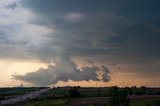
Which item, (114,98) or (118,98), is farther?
(114,98)

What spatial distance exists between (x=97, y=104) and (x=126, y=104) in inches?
884

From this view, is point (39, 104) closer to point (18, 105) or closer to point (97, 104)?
point (18, 105)

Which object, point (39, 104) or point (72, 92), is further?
point (72, 92)

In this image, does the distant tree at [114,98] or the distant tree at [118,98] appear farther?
the distant tree at [114,98]

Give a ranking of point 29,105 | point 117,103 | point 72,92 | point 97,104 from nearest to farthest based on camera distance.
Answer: point 117,103, point 97,104, point 29,105, point 72,92

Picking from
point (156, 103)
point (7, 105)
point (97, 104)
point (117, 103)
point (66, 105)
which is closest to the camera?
point (117, 103)

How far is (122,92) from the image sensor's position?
11206 cm

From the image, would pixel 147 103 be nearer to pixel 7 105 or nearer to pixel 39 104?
pixel 39 104

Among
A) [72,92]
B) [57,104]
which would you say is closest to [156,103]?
[57,104]

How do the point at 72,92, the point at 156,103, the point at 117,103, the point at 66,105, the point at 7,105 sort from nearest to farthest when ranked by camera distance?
the point at 117,103, the point at 156,103, the point at 66,105, the point at 7,105, the point at 72,92

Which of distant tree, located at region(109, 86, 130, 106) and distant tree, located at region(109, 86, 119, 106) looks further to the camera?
distant tree, located at region(109, 86, 119, 106)

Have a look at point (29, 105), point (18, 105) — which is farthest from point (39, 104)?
point (18, 105)

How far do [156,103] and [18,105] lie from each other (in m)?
64.5

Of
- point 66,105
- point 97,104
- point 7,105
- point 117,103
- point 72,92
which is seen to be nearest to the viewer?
point 117,103
